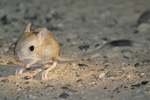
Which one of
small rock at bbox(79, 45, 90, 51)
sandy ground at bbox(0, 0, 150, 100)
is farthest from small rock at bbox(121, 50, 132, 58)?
small rock at bbox(79, 45, 90, 51)

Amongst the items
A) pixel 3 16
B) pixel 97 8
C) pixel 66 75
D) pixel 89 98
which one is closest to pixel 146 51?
pixel 66 75

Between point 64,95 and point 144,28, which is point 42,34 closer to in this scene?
point 64,95

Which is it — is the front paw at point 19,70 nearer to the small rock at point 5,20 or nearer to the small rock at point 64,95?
the small rock at point 64,95

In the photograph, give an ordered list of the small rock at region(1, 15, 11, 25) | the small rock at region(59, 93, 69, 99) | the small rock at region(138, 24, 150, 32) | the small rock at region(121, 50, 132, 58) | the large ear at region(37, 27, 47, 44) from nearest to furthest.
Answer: the small rock at region(59, 93, 69, 99), the large ear at region(37, 27, 47, 44), the small rock at region(121, 50, 132, 58), the small rock at region(138, 24, 150, 32), the small rock at region(1, 15, 11, 25)

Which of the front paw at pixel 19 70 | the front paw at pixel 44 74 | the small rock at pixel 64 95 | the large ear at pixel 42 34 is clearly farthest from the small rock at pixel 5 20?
the small rock at pixel 64 95

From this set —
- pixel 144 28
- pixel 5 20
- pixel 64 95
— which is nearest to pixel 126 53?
pixel 144 28

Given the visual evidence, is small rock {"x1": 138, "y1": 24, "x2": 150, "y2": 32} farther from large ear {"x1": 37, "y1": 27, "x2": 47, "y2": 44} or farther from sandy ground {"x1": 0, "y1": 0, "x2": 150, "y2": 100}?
large ear {"x1": 37, "y1": 27, "x2": 47, "y2": 44}

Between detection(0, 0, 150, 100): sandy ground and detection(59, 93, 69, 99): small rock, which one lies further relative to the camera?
detection(0, 0, 150, 100): sandy ground

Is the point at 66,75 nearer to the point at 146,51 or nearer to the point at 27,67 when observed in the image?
the point at 27,67
